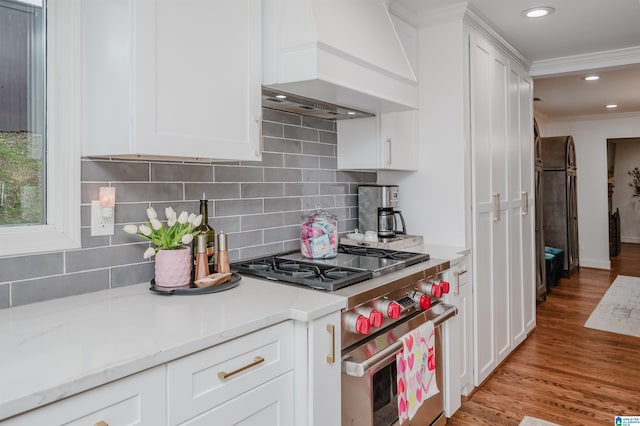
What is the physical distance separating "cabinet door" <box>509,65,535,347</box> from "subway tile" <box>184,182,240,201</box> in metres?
2.13

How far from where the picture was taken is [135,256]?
1752 mm

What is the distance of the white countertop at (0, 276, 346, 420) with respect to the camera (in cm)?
91

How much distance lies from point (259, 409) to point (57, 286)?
778 millimetres

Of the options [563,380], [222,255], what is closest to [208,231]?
[222,255]

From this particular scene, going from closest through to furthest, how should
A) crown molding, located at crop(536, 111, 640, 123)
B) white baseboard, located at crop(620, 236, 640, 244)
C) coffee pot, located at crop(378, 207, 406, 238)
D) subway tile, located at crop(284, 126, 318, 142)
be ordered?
1. subway tile, located at crop(284, 126, 318, 142)
2. coffee pot, located at crop(378, 207, 406, 238)
3. crown molding, located at crop(536, 111, 640, 123)
4. white baseboard, located at crop(620, 236, 640, 244)

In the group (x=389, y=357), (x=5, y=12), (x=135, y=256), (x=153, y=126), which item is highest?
(x=5, y=12)

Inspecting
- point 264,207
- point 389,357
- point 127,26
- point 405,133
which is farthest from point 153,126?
point 405,133

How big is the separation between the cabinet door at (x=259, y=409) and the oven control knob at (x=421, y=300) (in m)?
0.80

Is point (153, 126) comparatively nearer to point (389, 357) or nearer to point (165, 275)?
point (165, 275)

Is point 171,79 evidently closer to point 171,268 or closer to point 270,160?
point 171,268

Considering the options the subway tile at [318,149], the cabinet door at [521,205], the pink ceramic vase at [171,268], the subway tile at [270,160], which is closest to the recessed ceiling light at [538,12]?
the cabinet door at [521,205]

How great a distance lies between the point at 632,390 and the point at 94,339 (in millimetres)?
3176

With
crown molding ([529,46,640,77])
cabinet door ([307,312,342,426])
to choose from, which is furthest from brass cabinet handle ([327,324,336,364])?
crown molding ([529,46,640,77])

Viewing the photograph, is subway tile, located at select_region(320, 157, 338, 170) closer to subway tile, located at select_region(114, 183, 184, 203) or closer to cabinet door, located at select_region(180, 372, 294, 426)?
subway tile, located at select_region(114, 183, 184, 203)
